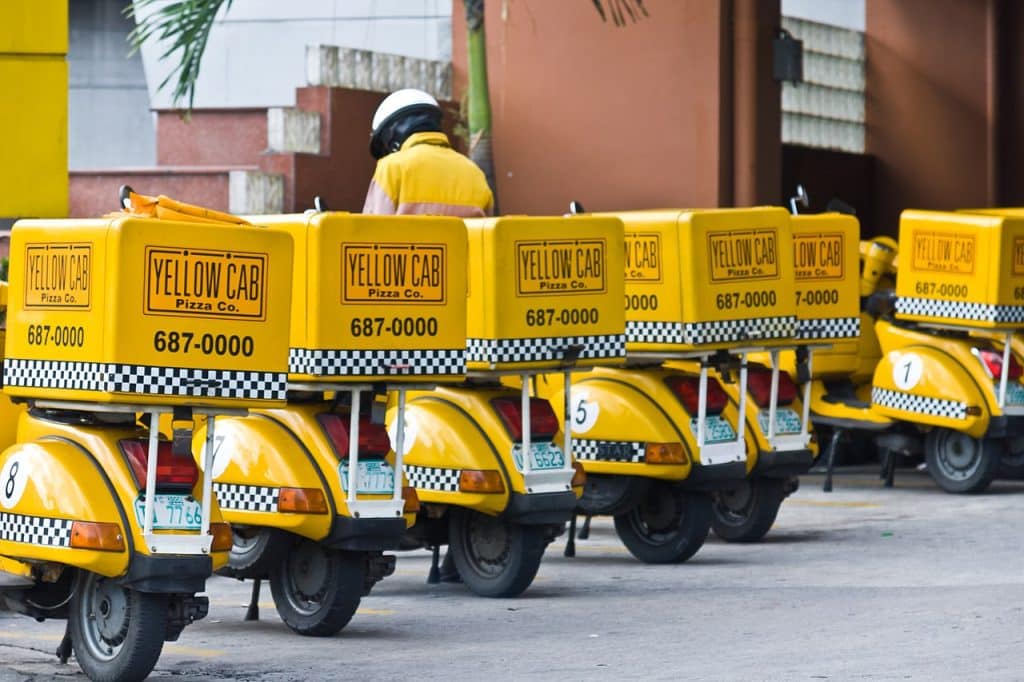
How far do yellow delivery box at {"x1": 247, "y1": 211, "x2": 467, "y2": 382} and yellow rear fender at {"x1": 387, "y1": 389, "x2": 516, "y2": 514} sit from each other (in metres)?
0.78

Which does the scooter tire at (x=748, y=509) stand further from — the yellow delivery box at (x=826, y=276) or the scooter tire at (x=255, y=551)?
the scooter tire at (x=255, y=551)

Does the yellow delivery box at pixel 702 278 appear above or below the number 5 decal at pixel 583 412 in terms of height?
above

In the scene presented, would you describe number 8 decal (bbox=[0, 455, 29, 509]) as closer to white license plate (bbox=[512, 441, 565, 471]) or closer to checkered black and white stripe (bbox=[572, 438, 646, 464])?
white license plate (bbox=[512, 441, 565, 471])

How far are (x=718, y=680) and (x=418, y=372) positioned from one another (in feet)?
6.16

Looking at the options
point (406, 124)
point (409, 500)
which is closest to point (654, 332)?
point (406, 124)

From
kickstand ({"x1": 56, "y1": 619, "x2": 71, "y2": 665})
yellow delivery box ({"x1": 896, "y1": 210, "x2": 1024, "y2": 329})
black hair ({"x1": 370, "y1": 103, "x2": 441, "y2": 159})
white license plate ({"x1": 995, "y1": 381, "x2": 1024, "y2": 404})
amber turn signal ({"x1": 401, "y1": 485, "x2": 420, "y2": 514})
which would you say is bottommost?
kickstand ({"x1": 56, "y1": 619, "x2": 71, "y2": 665})

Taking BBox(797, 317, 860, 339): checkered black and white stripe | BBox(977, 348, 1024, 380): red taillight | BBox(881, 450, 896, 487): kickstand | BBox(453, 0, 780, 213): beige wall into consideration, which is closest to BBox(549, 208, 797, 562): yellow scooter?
BBox(797, 317, 860, 339): checkered black and white stripe

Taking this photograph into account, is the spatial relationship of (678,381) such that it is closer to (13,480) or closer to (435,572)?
(435,572)

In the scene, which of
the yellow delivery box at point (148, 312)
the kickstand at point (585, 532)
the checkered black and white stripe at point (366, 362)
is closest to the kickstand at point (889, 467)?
the kickstand at point (585, 532)

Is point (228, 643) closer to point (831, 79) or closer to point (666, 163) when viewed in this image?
point (666, 163)

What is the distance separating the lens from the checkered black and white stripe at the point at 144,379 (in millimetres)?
7086

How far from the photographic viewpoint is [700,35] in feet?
54.0

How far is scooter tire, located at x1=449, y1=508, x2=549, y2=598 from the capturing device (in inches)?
369

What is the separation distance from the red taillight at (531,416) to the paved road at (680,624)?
0.72m
